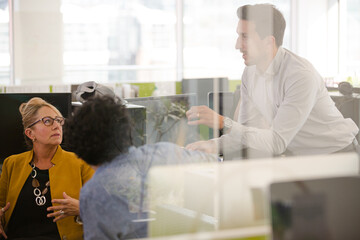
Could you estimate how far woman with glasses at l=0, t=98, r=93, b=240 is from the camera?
183 cm

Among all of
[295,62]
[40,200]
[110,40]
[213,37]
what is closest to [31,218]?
[40,200]

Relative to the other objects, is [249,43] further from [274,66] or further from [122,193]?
[122,193]

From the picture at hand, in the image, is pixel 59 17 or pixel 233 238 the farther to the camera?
pixel 59 17

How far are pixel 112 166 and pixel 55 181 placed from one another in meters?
0.47

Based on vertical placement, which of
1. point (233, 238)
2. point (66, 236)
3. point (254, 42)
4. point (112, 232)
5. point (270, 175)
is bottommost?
point (66, 236)

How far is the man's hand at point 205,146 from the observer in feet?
5.10

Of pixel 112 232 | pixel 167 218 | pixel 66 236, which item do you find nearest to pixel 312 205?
pixel 167 218

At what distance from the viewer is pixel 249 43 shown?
1620 millimetres

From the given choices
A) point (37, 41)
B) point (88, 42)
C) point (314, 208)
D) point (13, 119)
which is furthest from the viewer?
point (88, 42)

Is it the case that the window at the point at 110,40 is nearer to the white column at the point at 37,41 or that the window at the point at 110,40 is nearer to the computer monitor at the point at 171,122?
the white column at the point at 37,41

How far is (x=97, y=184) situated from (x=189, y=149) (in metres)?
0.28

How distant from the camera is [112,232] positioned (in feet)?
4.59

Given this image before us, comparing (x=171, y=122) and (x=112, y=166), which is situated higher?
(x=171, y=122)

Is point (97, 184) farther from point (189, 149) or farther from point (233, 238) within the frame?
point (233, 238)
